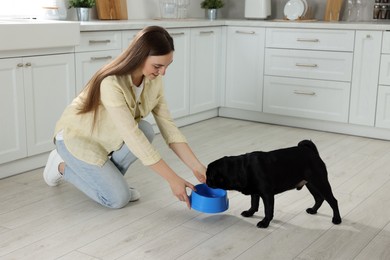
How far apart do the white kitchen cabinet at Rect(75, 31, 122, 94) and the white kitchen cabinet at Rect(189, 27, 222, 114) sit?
2.88 feet

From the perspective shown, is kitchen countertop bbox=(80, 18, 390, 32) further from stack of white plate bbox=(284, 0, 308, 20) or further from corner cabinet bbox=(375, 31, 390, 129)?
stack of white plate bbox=(284, 0, 308, 20)

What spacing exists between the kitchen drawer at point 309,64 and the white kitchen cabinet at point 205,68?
1.47 feet

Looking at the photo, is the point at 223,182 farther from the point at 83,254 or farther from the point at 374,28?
the point at 374,28

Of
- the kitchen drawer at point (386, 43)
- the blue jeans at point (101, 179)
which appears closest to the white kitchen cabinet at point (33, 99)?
the blue jeans at point (101, 179)

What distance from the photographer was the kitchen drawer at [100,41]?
11.2 ft

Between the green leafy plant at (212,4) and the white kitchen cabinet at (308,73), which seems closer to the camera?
the white kitchen cabinet at (308,73)

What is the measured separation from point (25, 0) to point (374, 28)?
245cm

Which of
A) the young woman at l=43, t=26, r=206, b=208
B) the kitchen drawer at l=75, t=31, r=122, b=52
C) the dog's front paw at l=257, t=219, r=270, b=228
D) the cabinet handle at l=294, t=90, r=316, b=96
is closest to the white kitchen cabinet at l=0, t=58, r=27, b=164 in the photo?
the young woman at l=43, t=26, r=206, b=208

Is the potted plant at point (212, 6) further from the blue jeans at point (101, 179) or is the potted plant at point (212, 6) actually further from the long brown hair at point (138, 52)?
the long brown hair at point (138, 52)

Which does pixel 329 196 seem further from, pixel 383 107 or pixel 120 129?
pixel 383 107

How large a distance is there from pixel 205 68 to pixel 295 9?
936mm

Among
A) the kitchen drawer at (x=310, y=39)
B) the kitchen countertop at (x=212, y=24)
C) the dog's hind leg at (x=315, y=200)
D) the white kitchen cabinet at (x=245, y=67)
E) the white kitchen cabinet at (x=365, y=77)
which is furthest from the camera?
the white kitchen cabinet at (x=245, y=67)

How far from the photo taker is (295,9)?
A: 4.72 m

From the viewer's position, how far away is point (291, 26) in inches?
170
